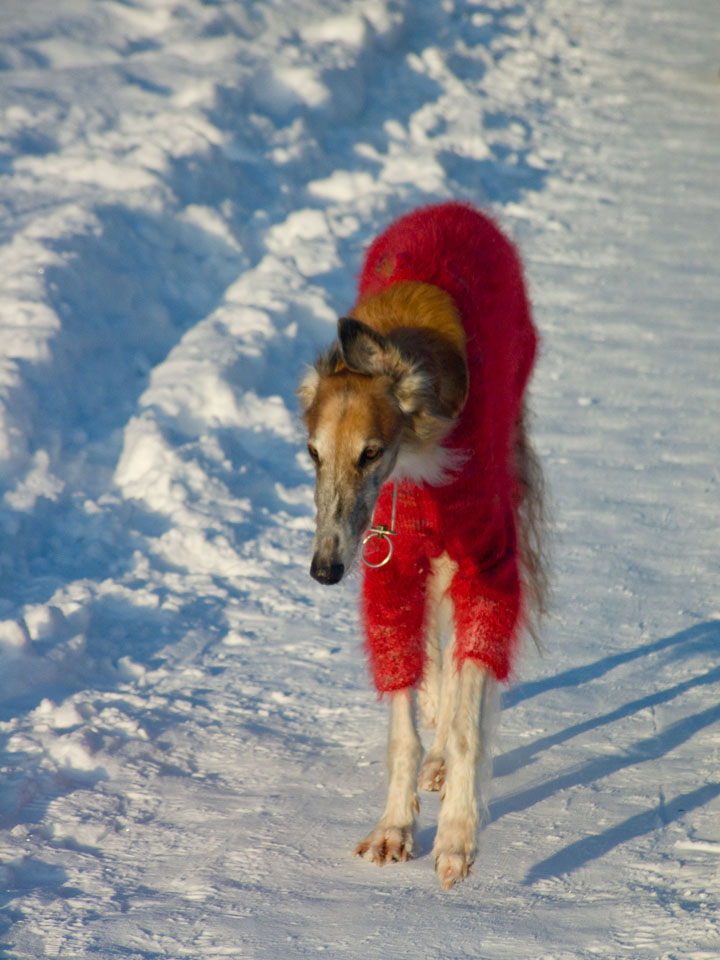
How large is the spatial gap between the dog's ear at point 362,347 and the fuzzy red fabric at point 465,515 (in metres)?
0.33

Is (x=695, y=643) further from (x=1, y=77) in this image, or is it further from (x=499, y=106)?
(x=499, y=106)

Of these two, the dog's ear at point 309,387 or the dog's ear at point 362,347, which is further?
the dog's ear at point 309,387

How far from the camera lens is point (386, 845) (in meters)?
3.14

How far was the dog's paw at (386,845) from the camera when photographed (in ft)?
10.3

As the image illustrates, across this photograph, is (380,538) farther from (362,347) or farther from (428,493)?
(362,347)

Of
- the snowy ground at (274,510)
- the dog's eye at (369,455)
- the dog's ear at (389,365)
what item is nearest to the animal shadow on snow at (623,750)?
the snowy ground at (274,510)

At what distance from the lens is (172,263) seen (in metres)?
7.02

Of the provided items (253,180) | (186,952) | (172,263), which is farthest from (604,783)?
(253,180)

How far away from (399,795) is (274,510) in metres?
2.16

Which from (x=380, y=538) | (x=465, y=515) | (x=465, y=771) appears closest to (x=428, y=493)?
(x=465, y=515)

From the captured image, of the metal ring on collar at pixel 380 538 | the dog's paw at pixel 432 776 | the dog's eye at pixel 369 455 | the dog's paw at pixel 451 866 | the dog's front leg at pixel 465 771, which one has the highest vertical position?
the dog's eye at pixel 369 455

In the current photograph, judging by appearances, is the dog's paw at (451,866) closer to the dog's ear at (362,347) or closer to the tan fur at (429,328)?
the tan fur at (429,328)

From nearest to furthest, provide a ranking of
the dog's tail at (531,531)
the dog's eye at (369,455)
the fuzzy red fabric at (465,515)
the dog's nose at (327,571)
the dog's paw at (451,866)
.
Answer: the dog's nose at (327,571) < the dog's eye at (369,455) < the dog's paw at (451,866) < the fuzzy red fabric at (465,515) < the dog's tail at (531,531)

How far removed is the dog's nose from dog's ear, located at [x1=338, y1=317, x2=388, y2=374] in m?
0.53
